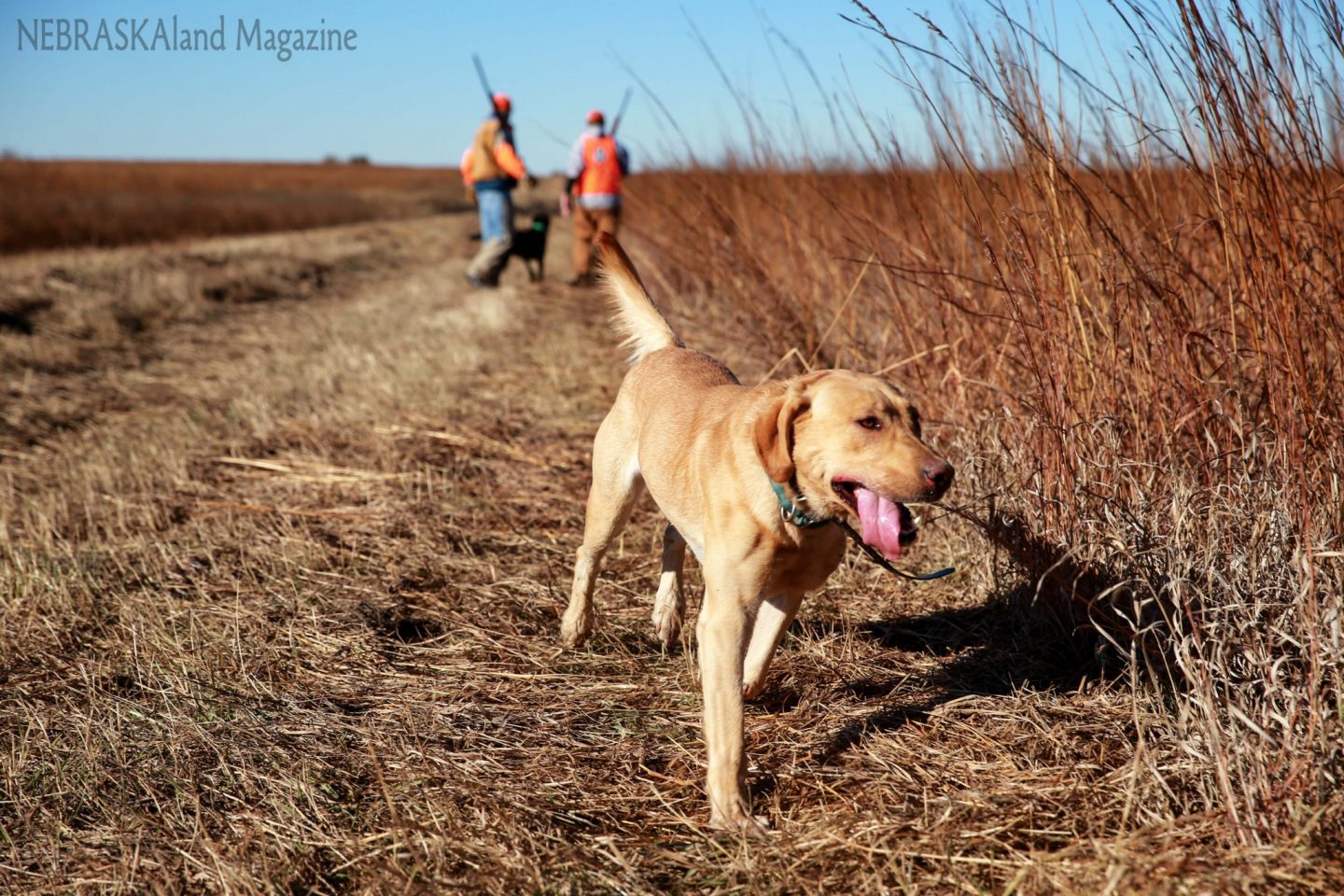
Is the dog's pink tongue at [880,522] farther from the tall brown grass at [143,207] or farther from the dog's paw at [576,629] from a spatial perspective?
the tall brown grass at [143,207]

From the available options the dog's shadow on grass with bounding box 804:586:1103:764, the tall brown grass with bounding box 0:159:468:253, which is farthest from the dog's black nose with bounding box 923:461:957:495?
the tall brown grass with bounding box 0:159:468:253

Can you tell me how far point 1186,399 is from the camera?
122 inches

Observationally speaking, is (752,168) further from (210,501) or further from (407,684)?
(407,684)

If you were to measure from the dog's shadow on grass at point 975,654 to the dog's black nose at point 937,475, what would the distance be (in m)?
0.72

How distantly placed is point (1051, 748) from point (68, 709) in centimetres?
269

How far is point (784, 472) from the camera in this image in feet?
8.11

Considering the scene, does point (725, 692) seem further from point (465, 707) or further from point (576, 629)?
point (576, 629)

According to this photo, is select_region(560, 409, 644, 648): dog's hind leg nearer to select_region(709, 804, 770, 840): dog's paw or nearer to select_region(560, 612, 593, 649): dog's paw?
select_region(560, 612, 593, 649): dog's paw

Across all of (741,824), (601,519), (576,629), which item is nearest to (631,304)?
(601,519)

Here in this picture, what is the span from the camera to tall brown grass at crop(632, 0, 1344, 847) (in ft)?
7.57

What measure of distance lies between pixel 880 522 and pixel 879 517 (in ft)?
0.04

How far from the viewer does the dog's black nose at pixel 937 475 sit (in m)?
2.39

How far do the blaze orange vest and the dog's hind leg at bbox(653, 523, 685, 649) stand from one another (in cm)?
891

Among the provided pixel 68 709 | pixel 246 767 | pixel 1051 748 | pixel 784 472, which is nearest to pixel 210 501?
pixel 68 709
